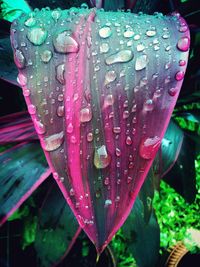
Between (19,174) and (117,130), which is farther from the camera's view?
(19,174)

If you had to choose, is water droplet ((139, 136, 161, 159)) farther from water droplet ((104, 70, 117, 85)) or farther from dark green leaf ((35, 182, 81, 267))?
dark green leaf ((35, 182, 81, 267))

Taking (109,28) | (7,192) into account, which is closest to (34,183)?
(7,192)

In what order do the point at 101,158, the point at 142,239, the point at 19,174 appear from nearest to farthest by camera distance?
the point at 101,158 < the point at 19,174 < the point at 142,239

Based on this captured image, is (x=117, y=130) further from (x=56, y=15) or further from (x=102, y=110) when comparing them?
(x=56, y=15)

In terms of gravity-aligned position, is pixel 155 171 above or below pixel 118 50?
below

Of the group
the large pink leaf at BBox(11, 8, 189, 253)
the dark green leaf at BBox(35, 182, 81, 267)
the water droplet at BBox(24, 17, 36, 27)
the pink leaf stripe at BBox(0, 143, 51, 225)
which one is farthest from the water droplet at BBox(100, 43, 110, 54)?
the dark green leaf at BBox(35, 182, 81, 267)

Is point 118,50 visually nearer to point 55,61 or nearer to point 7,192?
point 55,61

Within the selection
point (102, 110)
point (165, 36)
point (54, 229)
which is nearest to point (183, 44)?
point (165, 36)

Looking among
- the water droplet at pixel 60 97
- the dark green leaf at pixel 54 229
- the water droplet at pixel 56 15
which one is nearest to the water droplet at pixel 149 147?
the water droplet at pixel 60 97
